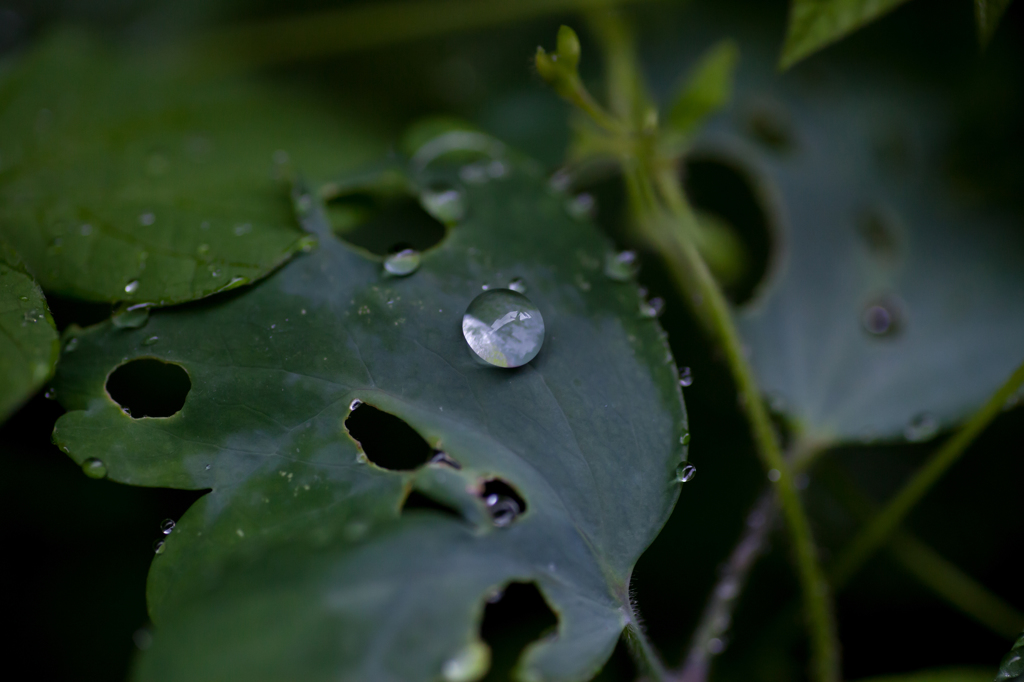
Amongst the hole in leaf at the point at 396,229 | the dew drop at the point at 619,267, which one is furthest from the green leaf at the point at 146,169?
the dew drop at the point at 619,267

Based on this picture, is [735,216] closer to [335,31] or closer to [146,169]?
[335,31]

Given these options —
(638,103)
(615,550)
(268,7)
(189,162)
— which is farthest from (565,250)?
(268,7)

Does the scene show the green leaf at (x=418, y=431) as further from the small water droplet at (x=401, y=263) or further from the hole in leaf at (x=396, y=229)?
the hole in leaf at (x=396, y=229)

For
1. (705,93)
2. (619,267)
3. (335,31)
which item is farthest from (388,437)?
(335,31)

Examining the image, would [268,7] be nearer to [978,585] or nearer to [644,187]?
[644,187]

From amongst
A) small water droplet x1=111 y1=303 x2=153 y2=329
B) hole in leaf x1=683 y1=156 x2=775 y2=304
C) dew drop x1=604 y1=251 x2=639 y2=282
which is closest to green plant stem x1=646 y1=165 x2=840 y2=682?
dew drop x1=604 y1=251 x2=639 y2=282

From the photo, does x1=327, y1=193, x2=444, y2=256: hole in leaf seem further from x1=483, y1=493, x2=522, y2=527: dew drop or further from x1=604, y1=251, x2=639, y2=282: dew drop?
x1=483, y1=493, x2=522, y2=527: dew drop
